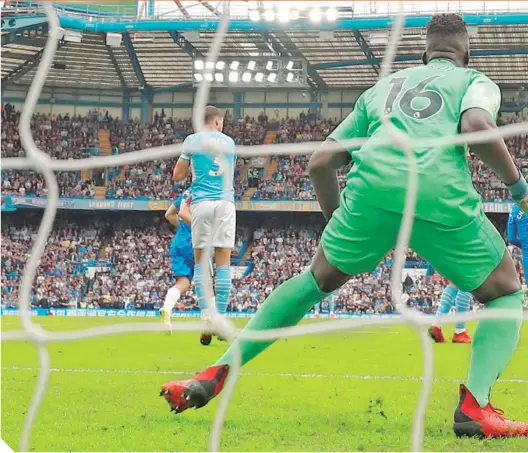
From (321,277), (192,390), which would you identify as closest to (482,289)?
(321,277)

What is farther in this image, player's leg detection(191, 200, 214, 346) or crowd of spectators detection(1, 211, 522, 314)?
crowd of spectators detection(1, 211, 522, 314)

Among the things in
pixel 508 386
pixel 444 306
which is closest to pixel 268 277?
pixel 444 306

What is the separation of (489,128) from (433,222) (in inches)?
14.9

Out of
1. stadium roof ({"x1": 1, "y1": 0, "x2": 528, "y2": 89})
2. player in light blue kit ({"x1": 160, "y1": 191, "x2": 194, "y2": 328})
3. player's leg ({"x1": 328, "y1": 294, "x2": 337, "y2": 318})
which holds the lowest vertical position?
player's leg ({"x1": 328, "y1": 294, "x2": 337, "y2": 318})

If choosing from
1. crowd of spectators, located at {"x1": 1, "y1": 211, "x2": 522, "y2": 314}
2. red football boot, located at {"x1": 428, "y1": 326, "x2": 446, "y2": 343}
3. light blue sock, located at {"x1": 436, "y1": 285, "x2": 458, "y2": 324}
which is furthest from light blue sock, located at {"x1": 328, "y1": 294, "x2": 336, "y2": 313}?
light blue sock, located at {"x1": 436, "y1": 285, "x2": 458, "y2": 324}

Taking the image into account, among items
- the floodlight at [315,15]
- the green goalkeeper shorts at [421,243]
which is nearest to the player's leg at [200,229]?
the green goalkeeper shorts at [421,243]

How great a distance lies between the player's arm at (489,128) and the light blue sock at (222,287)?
11.5 feet

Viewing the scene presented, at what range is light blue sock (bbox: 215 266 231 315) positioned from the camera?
6238 millimetres

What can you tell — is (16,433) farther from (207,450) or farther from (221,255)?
(221,255)

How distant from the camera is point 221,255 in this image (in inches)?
249

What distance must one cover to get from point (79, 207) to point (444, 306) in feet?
66.3

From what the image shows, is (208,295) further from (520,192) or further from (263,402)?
(263,402)

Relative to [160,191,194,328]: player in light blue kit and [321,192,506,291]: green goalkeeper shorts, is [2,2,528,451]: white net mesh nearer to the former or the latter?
[321,192,506,291]: green goalkeeper shorts

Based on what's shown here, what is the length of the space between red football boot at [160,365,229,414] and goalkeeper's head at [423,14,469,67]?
5.01ft
